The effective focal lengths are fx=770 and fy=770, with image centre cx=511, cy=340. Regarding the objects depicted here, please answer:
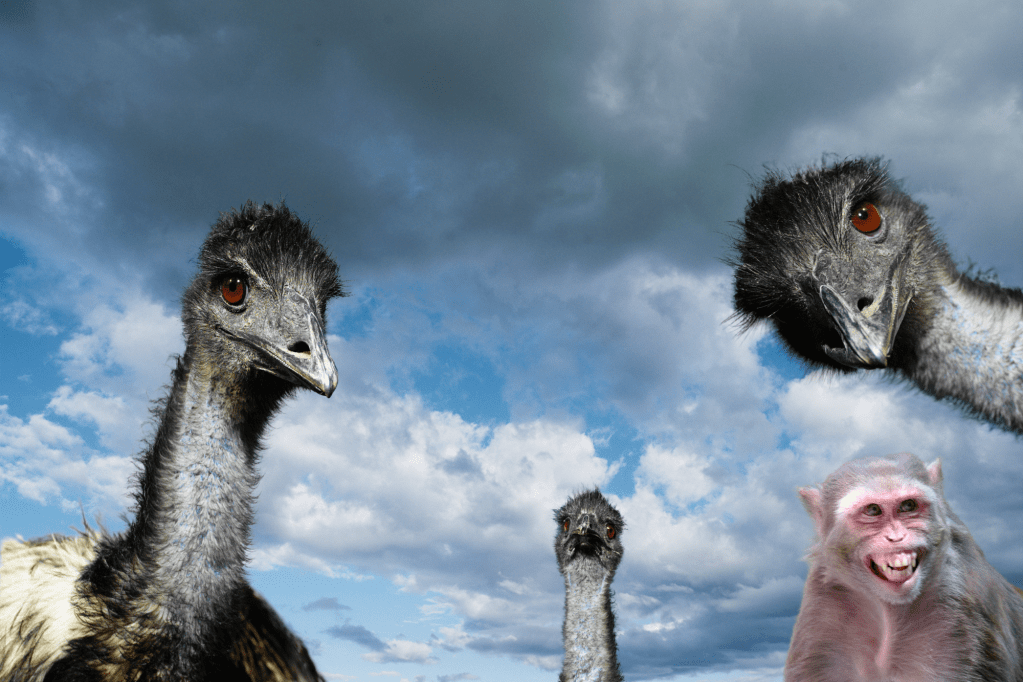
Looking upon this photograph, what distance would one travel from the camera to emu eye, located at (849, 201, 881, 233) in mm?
4125

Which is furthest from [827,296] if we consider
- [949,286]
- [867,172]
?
[867,172]

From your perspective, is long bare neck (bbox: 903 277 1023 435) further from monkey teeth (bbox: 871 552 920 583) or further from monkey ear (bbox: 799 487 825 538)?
monkey teeth (bbox: 871 552 920 583)

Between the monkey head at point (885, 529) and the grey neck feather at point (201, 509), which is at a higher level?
the grey neck feather at point (201, 509)

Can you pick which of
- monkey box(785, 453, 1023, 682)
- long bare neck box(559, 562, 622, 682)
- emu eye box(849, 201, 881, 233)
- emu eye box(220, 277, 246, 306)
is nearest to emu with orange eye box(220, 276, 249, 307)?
emu eye box(220, 277, 246, 306)

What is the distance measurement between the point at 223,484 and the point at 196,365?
0.67 metres

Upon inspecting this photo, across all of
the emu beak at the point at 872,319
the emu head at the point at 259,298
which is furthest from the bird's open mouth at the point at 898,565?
the emu head at the point at 259,298

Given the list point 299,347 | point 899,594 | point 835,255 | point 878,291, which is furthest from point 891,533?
point 299,347

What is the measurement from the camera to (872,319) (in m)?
3.58

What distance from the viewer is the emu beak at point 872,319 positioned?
3322 millimetres

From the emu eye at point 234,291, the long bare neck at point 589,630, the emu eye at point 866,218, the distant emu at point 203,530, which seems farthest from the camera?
the long bare neck at point 589,630

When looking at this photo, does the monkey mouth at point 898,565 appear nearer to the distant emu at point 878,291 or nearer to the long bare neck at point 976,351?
the distant emu at point 878,291

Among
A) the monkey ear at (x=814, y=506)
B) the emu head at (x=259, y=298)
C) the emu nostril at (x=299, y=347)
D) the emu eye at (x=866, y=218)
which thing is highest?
the emu eye at (x=866, y=218)

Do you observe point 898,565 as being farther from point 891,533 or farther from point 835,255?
point 835,255

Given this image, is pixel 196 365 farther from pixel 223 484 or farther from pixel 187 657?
pixel 187 657
